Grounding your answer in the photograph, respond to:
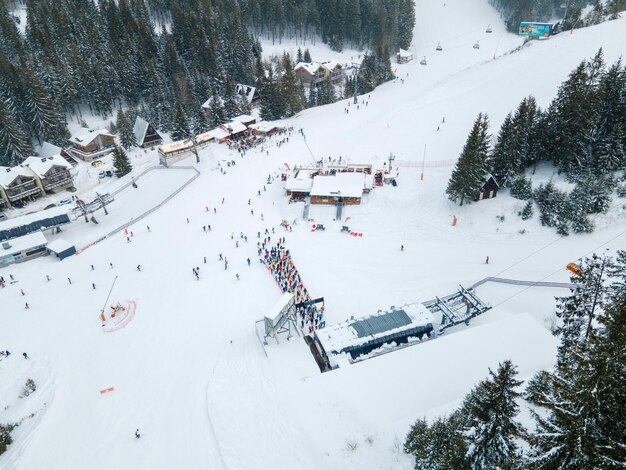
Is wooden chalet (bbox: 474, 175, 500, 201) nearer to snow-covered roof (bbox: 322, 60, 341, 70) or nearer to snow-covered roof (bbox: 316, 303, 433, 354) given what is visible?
snow-covered roof (bbox: 316, 303, 433, 354)

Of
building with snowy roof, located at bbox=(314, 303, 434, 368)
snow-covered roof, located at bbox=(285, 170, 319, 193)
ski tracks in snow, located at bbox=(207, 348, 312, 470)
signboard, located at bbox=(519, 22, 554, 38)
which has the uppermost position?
signboard, located at bbox=(519, 22, 554, 38)

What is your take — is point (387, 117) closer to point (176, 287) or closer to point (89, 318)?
point (176, 287)

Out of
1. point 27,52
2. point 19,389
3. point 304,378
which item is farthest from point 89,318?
point 27,52

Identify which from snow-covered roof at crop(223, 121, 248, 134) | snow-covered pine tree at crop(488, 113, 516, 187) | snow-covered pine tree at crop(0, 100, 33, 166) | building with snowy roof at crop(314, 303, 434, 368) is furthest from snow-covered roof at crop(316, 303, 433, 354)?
snow-covered pine tree at crop(0, 100, 33, 166)

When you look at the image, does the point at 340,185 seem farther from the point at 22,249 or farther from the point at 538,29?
the point at 538,29

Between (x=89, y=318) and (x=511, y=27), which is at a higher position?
(x=511, y=27)

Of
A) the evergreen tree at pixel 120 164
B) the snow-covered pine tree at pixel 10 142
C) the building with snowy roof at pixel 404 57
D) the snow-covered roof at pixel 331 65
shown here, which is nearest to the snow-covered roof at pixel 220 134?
the evergreen tree at pixel 120 164
